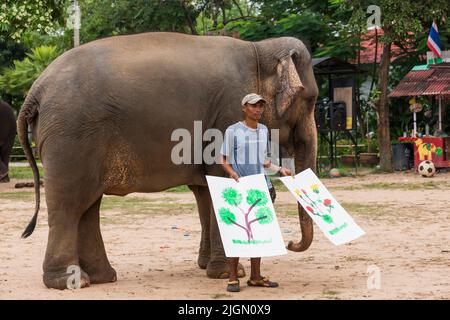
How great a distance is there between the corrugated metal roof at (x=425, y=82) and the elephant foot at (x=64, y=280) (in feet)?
53.1

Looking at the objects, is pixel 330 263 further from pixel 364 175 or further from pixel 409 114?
pixel 409 114

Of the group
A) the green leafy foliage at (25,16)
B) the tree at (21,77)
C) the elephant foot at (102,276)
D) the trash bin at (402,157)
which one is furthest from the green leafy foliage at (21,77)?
the elephant foot at (102,276)

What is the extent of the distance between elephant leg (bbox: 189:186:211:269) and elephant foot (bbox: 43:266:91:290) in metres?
1.43

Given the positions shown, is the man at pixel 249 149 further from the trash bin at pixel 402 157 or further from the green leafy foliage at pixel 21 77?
the green leafy foliage at pixel 21 77

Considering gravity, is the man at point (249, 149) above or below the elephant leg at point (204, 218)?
above

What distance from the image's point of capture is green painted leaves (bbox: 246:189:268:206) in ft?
24.8

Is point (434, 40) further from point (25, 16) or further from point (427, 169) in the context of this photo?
point (25, 16)

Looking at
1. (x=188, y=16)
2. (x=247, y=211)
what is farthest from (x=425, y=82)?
(x=247, y=211)

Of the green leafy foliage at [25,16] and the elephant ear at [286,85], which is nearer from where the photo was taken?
the elephant ear at [286,85]

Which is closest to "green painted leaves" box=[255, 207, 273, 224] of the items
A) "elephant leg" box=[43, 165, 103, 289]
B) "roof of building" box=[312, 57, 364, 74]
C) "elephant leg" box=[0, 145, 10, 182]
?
→ "elephant leg" box=[43, 165, 103, 289]

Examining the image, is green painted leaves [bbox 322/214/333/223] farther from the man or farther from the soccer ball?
the soccer ball

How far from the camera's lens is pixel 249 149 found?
7.72 m

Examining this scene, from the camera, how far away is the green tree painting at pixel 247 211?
745 centimetres

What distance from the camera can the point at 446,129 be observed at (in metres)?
25.3
